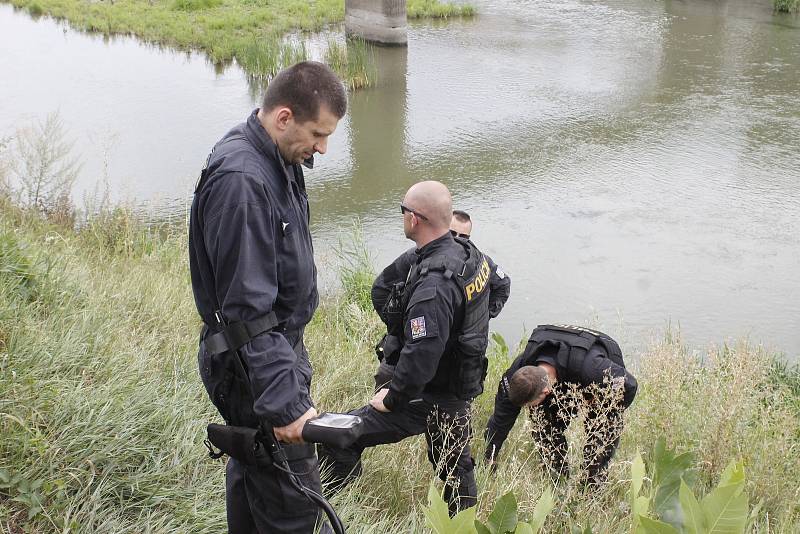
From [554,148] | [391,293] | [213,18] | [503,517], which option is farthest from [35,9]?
[503,517]

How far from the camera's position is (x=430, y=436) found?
2.85 metres

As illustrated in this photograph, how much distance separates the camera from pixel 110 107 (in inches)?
401

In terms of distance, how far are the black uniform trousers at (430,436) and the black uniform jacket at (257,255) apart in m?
0.89

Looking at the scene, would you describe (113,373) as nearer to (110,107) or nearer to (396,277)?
(396,277)

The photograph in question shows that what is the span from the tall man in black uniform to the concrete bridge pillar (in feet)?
40.5

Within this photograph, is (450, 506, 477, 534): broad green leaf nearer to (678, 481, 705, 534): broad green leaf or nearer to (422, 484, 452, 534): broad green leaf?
(422, 484, 452, 534): broad green leaf

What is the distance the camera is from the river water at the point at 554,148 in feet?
21.0

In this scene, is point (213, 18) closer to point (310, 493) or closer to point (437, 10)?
point (437, 10)

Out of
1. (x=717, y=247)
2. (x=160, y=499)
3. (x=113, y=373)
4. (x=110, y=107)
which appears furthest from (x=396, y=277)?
(x=110, y=107)

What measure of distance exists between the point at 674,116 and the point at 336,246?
6064 millimetres

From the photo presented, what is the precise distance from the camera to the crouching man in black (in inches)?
119

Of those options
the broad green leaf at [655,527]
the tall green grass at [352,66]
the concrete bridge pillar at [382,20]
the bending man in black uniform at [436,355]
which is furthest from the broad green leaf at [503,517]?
the concrete bridge pillar at [382,20]

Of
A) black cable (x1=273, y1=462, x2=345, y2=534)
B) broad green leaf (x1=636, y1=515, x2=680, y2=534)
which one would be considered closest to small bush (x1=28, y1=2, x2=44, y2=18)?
black cable (x1=273, y1=462, x2=345, y2=534)

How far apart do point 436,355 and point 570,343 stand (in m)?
0.85
